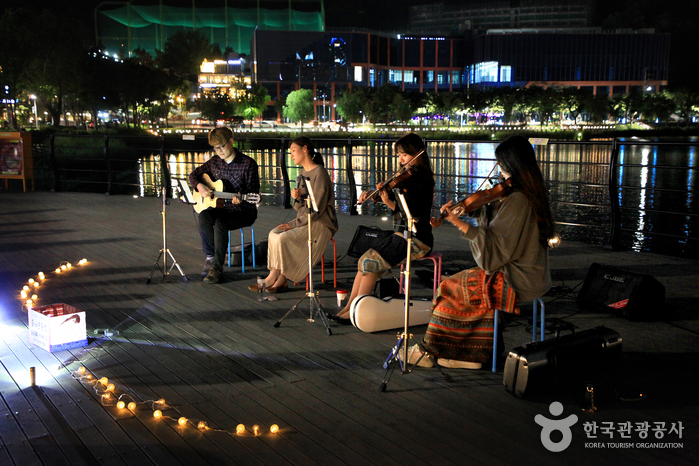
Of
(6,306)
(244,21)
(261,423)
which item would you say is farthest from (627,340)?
(244,21)

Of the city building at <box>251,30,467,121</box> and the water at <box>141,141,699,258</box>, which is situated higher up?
the city building at <box>251,30,467,121</box>

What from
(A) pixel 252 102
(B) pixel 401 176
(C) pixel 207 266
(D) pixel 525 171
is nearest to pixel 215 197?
(C) pixel 207 266

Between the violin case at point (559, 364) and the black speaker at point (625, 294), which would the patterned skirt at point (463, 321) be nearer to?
the violin case at point (559, 364)

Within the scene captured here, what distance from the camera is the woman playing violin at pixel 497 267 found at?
10.3 ft

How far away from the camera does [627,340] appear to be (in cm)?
403

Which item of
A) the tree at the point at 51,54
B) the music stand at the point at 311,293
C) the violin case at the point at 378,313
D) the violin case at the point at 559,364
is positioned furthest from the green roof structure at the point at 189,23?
the violin case at the point at 559,364

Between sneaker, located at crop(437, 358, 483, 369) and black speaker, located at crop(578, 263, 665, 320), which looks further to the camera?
black speaker, located at crop(578, 263, 665, 320)

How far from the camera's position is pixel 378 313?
4180mm

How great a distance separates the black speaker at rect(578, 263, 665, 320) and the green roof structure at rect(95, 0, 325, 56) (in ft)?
381

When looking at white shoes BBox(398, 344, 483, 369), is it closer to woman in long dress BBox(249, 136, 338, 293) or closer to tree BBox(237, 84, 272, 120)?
woman in long dress BBox(249, 136, 338, 293)

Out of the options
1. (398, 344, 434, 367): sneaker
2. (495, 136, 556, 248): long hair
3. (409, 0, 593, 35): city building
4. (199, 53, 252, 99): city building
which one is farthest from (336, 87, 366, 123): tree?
(495, 136, 556, 248): long hair

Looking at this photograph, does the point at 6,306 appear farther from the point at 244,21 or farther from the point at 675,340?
the point at 244,21

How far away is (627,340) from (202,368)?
9.22 feet

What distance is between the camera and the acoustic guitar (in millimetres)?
5645
